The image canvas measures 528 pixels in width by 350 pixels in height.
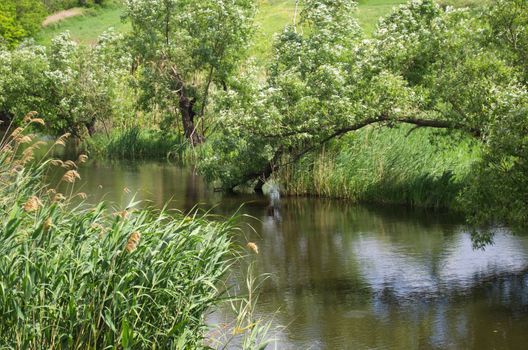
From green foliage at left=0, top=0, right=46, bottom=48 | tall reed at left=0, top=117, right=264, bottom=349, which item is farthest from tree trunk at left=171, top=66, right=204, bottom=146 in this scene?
green foliage at left=0, top=0, right=46, bottom=48

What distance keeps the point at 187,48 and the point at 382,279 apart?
21.4 meters

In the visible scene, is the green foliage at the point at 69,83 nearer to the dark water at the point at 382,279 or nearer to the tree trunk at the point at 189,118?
the tree trunk at the point at 189,118

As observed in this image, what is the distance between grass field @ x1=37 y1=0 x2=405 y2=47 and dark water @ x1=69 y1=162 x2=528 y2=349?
16.0 metres

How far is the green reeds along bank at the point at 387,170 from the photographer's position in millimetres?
23250

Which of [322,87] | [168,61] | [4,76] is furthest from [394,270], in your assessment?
[4,76]

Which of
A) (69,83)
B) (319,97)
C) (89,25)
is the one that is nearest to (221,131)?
(319,97)

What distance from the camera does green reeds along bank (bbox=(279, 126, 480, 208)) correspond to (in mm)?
23250

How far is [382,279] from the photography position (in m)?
16.4

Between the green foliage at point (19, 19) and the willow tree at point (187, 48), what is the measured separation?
3766 centimetres

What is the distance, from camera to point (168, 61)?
36.2m

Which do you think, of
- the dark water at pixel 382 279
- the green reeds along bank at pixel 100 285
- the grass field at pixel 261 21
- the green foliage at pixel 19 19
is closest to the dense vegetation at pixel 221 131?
the green reeds along bank at pixel 100 285

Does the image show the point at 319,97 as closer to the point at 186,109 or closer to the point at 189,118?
the point at 189,118

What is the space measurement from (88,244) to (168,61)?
26.9 metres

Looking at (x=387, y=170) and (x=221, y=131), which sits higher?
(x=221, y=131)
